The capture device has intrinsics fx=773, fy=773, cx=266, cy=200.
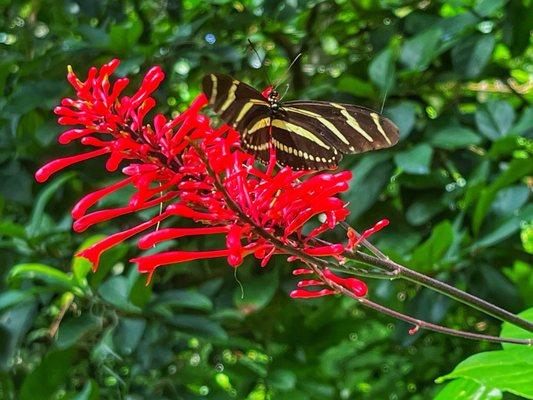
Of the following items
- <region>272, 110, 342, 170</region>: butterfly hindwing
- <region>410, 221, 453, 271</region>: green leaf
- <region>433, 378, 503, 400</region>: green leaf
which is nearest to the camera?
<region>272, 110, 342, 170</region>: butterfly hindwing

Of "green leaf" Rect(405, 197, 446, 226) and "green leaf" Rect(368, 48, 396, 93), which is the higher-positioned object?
"green leaf" Rect(368, 48, 396, 93)

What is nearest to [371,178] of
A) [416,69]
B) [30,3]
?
[416,69]

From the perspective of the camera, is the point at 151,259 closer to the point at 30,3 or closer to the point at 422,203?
the point at 422,203

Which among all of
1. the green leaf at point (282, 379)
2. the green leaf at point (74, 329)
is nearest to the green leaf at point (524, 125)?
the green leaf at point (282, 379)

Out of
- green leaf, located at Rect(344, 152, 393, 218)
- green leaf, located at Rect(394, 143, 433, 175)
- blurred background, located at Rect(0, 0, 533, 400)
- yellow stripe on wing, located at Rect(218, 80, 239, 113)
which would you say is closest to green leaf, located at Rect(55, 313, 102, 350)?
blurred background, located at Rect(0, 0, 533, 400)

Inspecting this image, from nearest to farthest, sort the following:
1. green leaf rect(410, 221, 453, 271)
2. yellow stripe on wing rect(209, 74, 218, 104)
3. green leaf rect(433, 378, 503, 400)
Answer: yellow stripe on wing rect(209, 74, 218, 104) → green leaf rect(433, 378, 503, 400) → green leaf rect(410, 221, 453, 271)

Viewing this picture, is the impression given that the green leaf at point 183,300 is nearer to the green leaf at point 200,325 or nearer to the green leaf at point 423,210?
the green leaf at point 200,325

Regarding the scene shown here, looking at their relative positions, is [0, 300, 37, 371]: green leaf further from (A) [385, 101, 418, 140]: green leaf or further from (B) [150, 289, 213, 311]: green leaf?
(A) [385, 101, 418, 140]: green leaf
